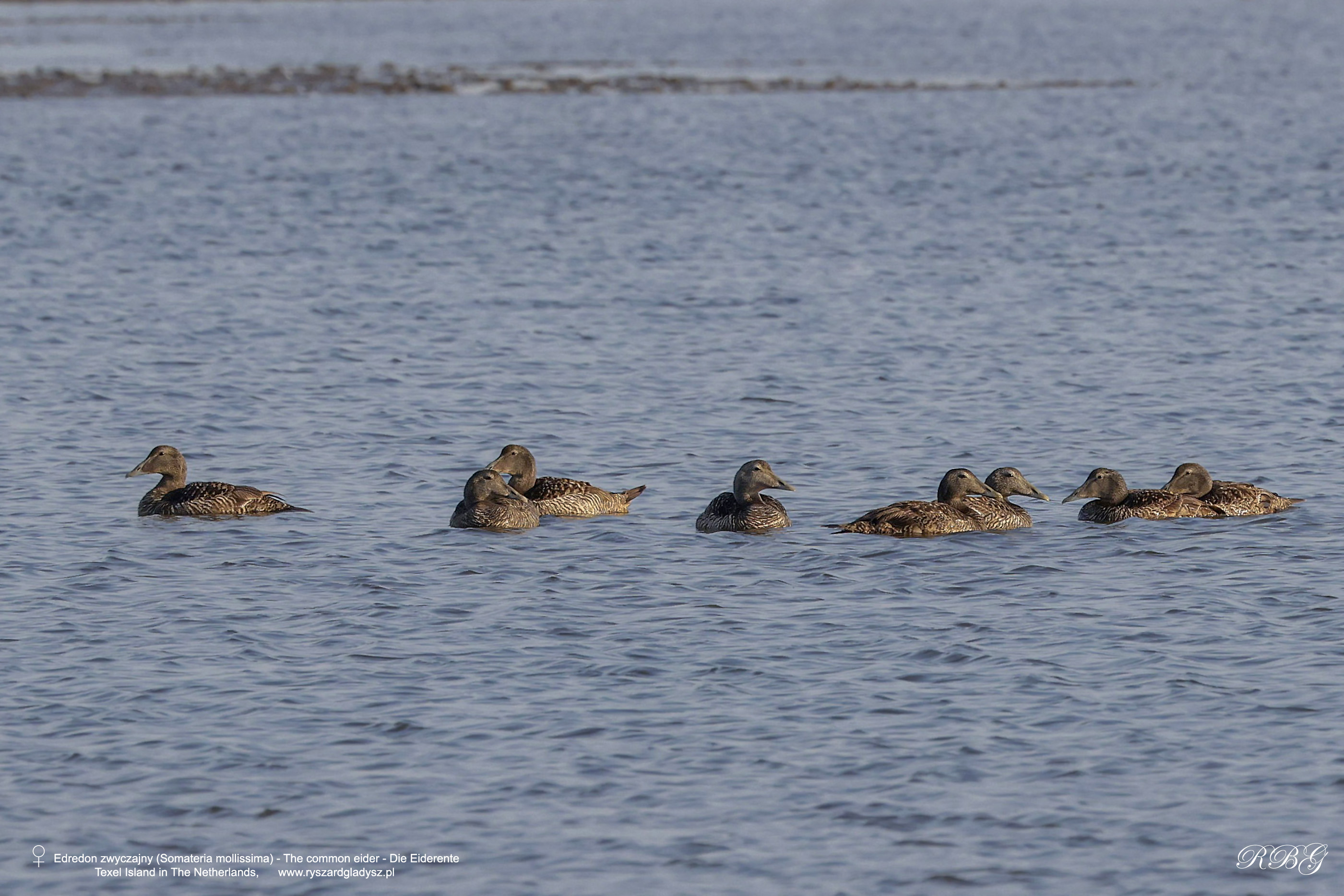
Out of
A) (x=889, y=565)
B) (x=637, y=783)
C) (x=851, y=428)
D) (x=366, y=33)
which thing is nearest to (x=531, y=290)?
(x=851, y=428)

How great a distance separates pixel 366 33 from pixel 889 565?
83.0 m

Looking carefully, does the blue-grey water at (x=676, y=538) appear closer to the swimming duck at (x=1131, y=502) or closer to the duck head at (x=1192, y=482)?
the swimming duck at (x=1131, y=502)

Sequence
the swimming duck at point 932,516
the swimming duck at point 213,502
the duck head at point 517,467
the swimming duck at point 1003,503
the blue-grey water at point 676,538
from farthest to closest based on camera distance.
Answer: the duck head at point 517,467 < the swimming duck at point 213,502 < the swimming duck at point 1003,503 < the swimming duck at point 932,516 < the blue-grey water at point 676,538

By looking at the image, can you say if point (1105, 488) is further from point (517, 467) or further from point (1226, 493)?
point (517, 467)

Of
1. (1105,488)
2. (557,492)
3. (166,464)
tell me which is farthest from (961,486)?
(166,464)

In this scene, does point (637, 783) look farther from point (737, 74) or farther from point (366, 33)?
point (366, 33)

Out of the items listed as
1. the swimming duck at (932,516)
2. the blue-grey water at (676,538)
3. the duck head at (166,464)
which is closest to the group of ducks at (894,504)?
the swimming duck at (932,516)

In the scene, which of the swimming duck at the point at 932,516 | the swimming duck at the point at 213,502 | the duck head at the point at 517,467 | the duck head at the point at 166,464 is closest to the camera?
the swimming duck at the point at 932,516

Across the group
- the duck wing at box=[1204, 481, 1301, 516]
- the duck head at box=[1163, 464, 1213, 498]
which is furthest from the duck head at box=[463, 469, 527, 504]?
the duck wing at box=[1204, 481, 1301, 516]

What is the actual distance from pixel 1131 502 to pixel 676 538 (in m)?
3.99

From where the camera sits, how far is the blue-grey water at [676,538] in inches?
421

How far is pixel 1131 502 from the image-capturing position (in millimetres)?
16578

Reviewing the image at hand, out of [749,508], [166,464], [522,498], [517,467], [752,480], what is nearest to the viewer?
[749,508]

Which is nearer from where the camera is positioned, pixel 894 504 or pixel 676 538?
pixel 894 504
